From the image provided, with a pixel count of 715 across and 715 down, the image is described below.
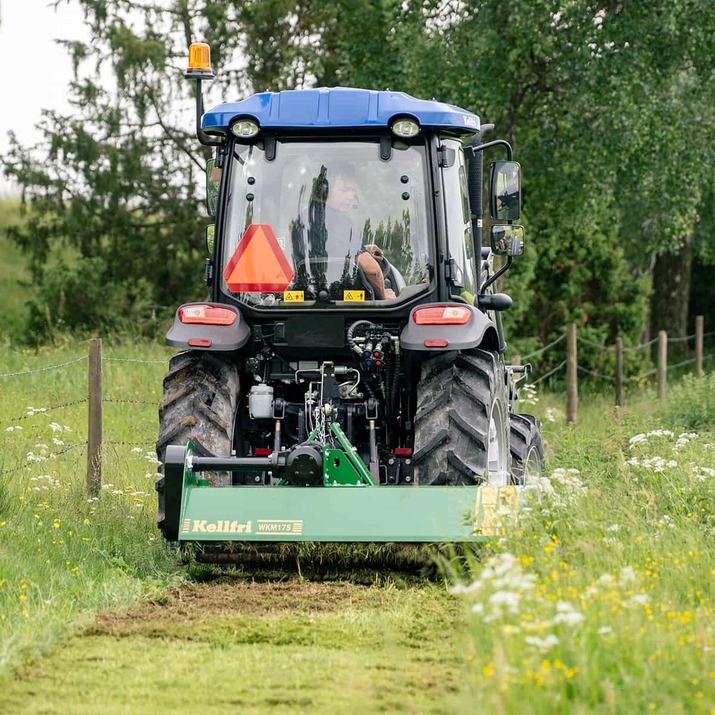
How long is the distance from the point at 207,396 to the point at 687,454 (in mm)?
3290

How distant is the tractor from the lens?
289 inches

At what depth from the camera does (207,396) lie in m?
7.52

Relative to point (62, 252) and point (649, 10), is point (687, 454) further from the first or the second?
point (62, 252)

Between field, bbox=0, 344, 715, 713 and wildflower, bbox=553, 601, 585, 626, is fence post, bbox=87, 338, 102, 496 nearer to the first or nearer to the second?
field, bbox=0, 344, 715, 713

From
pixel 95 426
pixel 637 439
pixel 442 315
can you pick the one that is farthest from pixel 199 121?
pixel 637 439

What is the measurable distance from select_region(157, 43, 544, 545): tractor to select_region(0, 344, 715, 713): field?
0.61 meters

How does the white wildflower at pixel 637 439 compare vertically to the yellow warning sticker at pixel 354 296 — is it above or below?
below

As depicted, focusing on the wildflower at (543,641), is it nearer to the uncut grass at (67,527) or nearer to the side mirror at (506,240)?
the uncut grass at (67,527)

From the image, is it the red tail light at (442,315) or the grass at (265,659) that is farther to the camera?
the red tail light at (442,315)

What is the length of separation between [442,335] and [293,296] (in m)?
0.95

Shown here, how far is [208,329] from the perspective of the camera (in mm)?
7551

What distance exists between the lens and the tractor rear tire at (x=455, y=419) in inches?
284

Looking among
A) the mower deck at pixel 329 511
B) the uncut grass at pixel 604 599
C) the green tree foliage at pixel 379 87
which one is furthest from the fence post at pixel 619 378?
the mower deck at pixel 329 511

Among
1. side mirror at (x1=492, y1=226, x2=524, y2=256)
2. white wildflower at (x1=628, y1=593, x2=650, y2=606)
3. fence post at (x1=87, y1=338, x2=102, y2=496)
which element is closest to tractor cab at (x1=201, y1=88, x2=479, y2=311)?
side mirror at (x1=492, y1=226, x2=524, y2=256)
